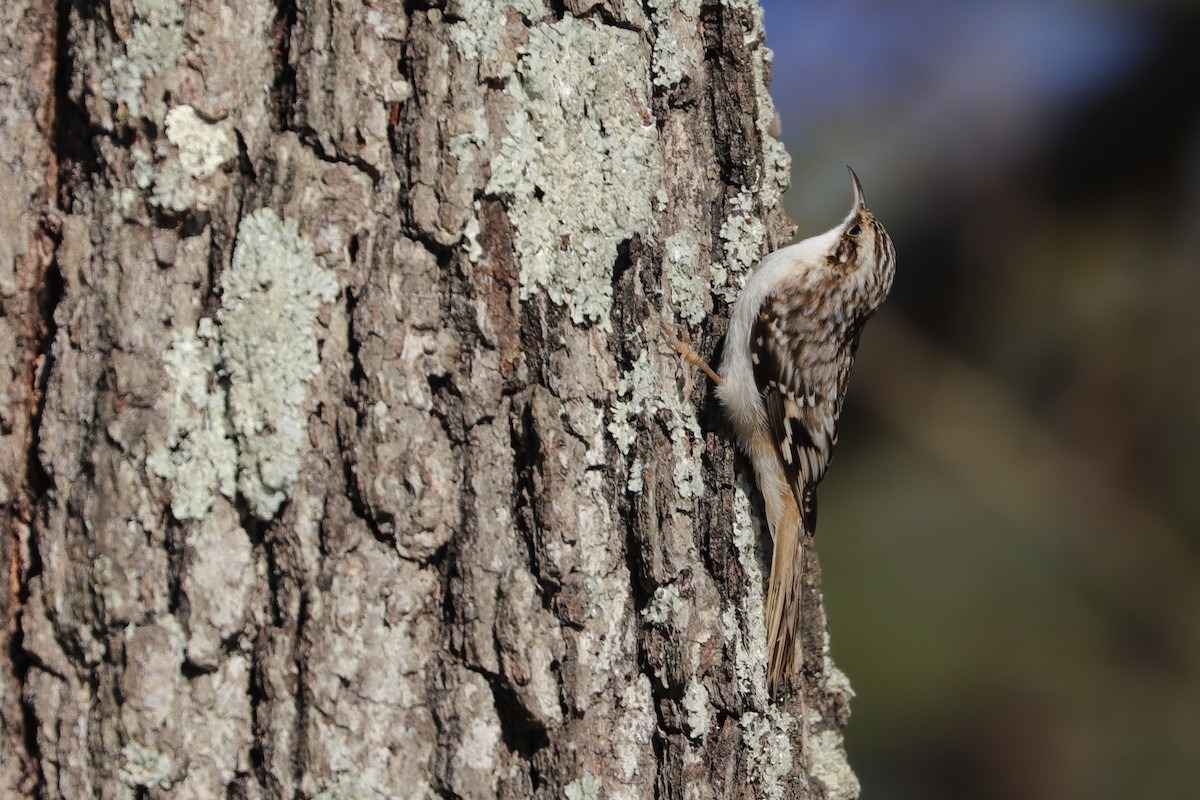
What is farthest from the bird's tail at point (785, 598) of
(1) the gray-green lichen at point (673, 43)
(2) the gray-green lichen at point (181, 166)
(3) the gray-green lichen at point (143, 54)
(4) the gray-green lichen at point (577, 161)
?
(3) the gray-green lichen at point (143, 54)

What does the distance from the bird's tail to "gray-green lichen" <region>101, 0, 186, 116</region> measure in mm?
1266

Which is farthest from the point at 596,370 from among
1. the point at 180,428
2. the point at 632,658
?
the point at 180,428

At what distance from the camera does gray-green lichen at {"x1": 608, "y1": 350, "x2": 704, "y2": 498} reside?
1.59m

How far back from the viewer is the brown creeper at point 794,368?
192 centimetres

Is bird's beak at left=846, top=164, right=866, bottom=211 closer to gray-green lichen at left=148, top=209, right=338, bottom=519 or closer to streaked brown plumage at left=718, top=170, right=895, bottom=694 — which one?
streaked brown plumage at left=718, top=170, right=895, bottom=694

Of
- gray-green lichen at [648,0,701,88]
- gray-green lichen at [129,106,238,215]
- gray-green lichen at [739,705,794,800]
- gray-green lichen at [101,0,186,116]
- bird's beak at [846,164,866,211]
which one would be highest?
bird's beak at [846,164,866,211]

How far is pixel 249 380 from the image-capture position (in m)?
1.39

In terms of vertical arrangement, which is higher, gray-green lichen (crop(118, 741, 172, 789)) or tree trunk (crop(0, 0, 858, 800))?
tree trunk (crop(0, 0, 858, 800))

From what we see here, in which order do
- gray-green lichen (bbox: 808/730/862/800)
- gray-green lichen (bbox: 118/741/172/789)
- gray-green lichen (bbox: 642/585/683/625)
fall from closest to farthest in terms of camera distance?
gray-green lichen (bbox: 118/741/172/789) < gray-green lichen (bbox: 642/585/683/625) < gray-green lichen (bbox: 808/730/862/800)

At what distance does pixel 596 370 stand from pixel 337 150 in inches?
18.8

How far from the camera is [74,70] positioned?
1.42 m

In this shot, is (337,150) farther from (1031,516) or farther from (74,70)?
(1031,516)

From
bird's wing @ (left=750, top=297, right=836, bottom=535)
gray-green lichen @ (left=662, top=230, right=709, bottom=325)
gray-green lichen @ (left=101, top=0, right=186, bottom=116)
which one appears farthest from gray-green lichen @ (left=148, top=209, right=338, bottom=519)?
bird's wing @ (left=750, top=297, right=836, bottom=535)

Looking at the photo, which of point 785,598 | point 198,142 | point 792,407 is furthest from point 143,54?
point 792,407
